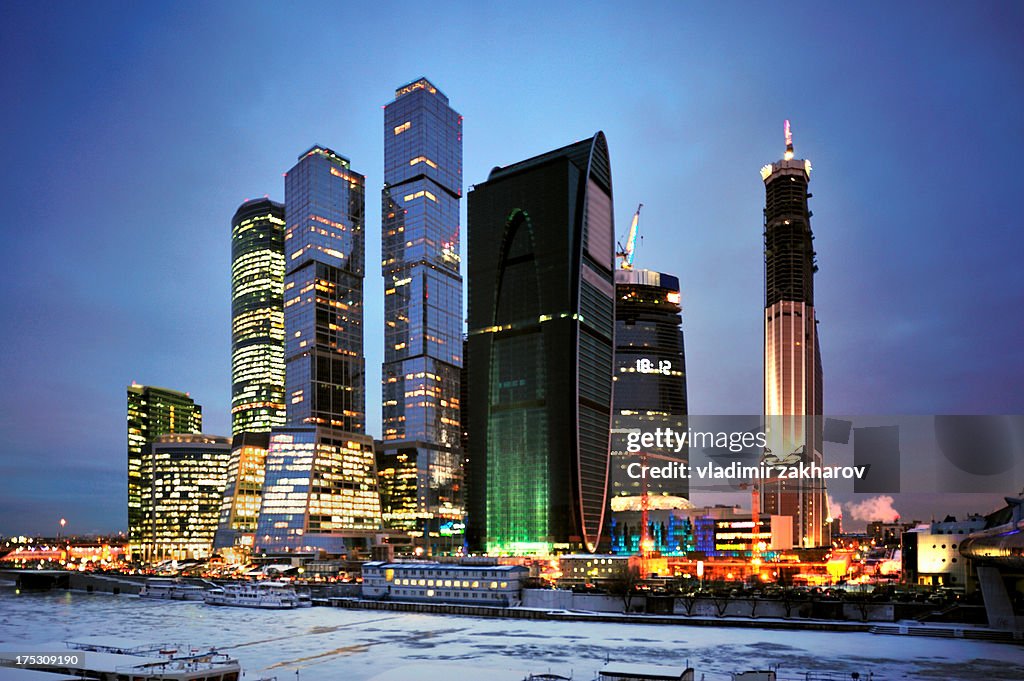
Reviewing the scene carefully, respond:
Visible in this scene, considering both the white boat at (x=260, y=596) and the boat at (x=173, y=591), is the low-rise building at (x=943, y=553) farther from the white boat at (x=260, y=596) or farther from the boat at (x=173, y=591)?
the boat at (x=173, y=591)

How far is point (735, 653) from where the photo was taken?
92.2m

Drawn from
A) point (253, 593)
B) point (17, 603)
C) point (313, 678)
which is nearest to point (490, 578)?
point (253, 593)

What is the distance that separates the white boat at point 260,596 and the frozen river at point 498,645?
16350 mm

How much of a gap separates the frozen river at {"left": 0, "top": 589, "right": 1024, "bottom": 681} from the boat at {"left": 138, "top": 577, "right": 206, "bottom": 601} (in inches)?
1668

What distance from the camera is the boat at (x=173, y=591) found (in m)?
186

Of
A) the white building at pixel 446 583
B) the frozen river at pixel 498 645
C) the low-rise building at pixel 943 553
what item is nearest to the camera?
the frozen river at pixel 498 645

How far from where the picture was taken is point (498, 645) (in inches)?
3922

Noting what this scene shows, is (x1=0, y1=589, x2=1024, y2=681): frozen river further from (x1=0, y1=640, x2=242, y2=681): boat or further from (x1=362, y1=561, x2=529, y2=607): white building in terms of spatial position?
(x1=362, y1=561, x2=529, y2=607): white building

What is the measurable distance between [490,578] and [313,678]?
73.4 m

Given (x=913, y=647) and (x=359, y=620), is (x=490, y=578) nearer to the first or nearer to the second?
(x=359, y=620)

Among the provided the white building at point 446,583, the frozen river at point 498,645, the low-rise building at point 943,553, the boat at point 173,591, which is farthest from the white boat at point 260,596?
the low-rise building at point 943,553

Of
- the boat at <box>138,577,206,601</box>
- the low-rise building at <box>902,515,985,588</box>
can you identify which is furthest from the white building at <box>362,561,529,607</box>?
the low-rise building at <box>902,515,985,588</box>

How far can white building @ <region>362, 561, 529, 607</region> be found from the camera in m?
146

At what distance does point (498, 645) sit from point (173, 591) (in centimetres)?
11738
